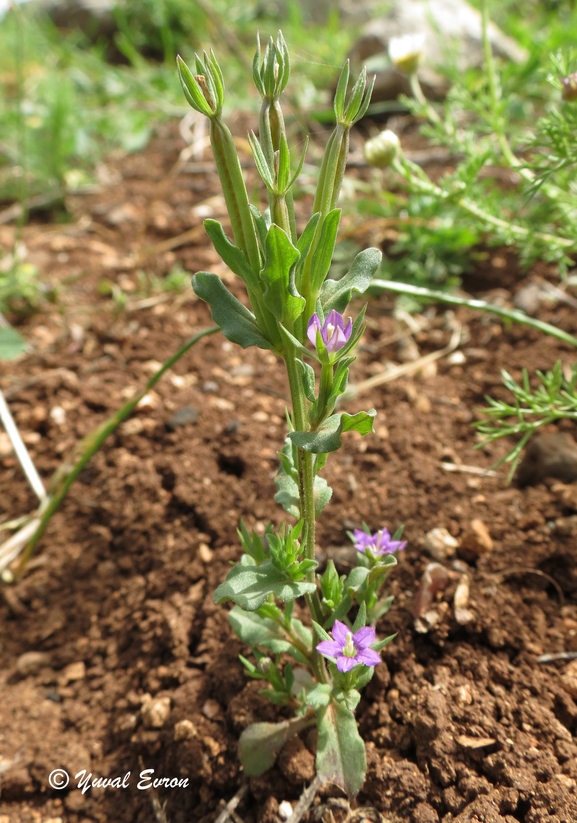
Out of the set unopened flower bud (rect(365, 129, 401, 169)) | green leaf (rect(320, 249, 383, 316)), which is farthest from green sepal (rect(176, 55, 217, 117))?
unopened flower bud (rect(365, 129, 401, 169))

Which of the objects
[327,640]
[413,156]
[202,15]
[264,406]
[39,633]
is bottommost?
[39,633]

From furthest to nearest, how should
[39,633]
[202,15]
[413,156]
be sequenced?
[202,15] < [413,156] < [39,633]

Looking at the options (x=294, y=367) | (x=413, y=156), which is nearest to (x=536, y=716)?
(x=294, y=367)

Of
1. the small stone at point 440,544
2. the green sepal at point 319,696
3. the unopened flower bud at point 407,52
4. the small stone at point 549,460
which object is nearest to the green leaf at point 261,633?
the green sepal at point 319,696

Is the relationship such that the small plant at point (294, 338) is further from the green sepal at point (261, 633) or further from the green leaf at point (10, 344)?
the green leaf at point (10, 344)

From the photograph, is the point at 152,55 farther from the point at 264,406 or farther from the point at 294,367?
the point at 294,367

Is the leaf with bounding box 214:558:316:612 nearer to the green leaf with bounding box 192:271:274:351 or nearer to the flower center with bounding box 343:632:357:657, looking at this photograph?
the flower center with bounding box 343:632:357:657
